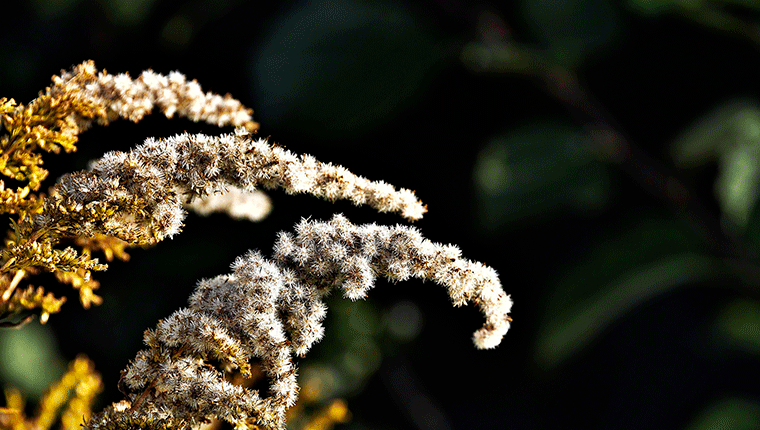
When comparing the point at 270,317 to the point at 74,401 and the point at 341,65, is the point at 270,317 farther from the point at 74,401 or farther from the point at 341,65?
the point at 341,65

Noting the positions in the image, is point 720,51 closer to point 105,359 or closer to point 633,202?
point 633,202

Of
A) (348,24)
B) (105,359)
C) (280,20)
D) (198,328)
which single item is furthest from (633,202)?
(105,359)

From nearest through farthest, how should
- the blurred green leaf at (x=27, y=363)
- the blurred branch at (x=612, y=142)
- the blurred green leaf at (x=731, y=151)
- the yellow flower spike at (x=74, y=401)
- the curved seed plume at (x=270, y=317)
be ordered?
1. the curved seed plume at (x=270, y=317)
2. the yellow flower spike at (x=74, y=401)
3. the blurred green leaf at (x=731, y=151)
4. the blurred branch at (x=612, y=142)
5. the blurred green leaf at (x=27, y=363)

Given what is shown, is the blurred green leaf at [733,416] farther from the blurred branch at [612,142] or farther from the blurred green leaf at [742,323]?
the blurred branch at [612,142]

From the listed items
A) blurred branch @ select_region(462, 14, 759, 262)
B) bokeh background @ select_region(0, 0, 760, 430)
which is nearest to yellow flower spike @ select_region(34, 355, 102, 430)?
bokeh background @ select_region(0, 0, 760, 430)

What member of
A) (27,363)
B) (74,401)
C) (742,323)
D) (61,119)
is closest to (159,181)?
(61,119)

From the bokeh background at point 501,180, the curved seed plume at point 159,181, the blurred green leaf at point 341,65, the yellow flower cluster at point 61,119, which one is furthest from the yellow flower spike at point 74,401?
the blurred green leaf at point 341,65

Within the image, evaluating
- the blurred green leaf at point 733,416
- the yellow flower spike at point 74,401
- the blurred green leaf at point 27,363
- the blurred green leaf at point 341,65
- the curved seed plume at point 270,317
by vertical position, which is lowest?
the blurred green leaf at point 733,416
